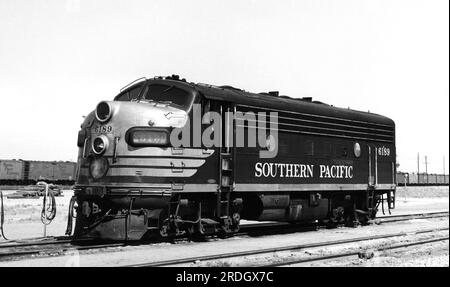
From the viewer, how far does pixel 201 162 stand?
38.6ft

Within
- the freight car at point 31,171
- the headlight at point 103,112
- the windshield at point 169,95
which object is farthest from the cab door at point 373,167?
the freight car at point 31,171

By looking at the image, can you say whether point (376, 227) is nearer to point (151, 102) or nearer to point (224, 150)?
point (224, 150)

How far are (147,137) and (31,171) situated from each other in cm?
4173

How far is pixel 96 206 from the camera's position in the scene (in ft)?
35.5

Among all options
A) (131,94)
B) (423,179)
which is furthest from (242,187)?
(423,179)

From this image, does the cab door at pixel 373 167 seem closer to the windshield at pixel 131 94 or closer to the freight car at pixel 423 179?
the windshield at pixel 131 94

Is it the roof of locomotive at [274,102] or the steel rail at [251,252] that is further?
the roof of locomotive at [274,102]

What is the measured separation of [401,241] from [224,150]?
5187 mm

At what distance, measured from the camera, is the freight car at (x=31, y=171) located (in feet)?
155

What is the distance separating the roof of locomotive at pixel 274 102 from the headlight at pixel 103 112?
1.52 meters

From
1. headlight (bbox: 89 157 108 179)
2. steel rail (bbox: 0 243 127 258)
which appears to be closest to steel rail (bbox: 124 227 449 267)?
steel rail (bbox: 0 243 127 258)

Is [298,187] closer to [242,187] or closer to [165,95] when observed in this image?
[242,187]
